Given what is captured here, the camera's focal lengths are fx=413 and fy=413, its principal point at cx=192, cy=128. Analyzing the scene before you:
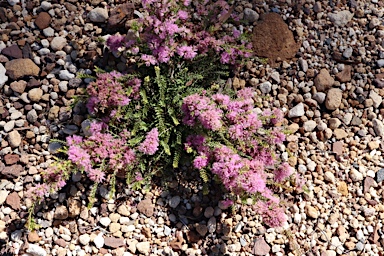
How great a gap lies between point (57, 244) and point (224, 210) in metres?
1.25

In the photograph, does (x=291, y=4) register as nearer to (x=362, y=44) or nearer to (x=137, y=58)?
(x=362, y=44)

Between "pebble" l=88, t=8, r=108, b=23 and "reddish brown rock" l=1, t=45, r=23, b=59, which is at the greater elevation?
"pebble" l=88, t=8, r=108, b=23

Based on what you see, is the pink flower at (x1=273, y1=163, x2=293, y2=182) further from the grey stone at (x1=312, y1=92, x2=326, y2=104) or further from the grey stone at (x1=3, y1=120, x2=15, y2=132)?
the grey stone at (x1=3, y1=120, x2=15, y2=132)

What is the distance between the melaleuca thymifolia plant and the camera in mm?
2650

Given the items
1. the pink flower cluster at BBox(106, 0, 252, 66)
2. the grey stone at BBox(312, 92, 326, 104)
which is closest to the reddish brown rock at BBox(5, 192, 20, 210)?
the pink flower cluster at BBox(106, 0, 252, 66)

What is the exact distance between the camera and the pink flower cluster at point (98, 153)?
8.67ft

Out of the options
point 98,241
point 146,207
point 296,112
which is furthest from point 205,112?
point 98,241

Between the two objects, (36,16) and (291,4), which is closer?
(36,16)

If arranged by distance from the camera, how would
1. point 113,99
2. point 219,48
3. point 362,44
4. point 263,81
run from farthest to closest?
1. point 362,44
2. point 263,81
3. point 219,48
4. point 113,99

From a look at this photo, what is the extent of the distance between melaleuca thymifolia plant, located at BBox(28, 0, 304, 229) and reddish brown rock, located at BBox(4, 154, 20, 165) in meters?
0.33

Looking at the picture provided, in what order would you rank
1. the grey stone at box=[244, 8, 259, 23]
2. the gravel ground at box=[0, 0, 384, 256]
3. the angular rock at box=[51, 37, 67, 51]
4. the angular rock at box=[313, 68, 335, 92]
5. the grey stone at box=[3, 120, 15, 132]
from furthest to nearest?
→ the grey stone at box=[244, 8, 259, 23]
the angular rock at box=[313, 68, 335, 92]
the angular rock at box=[51, 37, 67, 51]
the grey stone at box=[3, 120, 15, 132]
the gravel ground at box=[0, 0, 384, 256]

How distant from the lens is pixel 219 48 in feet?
10.1

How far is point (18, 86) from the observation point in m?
3.24

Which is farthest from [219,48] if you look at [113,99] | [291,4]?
[291,4]
